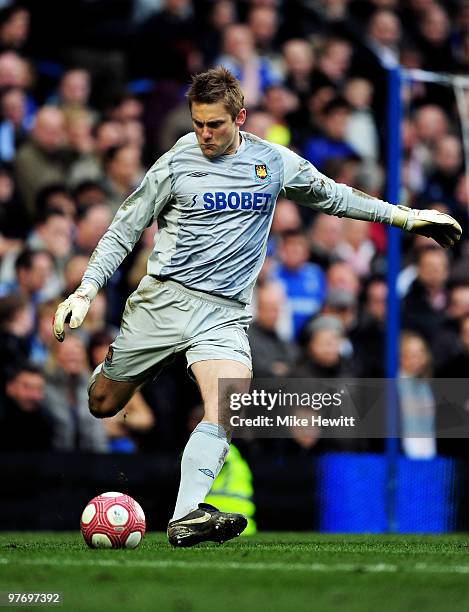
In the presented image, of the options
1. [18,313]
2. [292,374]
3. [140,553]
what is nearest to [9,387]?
[18,313]

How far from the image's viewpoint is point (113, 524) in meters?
6.12

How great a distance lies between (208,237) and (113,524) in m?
1.42

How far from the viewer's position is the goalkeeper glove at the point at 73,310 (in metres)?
5.98

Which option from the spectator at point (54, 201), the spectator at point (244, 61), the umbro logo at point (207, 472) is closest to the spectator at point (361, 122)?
the spectator at point (244, 61)

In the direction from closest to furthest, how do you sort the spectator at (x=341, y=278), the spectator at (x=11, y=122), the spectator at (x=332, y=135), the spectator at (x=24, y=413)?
1. the spectator at (x=24, y=413)
2. the spectator at (x=11, y=122)
3. the spectator at (x=341, y=278)
4. the spectator at (x=332, y=135)

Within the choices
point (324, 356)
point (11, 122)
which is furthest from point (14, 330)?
point (324, 356)

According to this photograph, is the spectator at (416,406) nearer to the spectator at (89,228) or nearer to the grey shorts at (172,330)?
the spectator at (89,228)

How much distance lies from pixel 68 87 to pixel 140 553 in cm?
584

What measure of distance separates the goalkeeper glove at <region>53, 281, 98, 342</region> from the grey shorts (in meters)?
0.41

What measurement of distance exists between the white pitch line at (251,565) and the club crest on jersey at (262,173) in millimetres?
2033

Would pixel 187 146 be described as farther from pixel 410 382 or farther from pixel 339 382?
pixel 410 382

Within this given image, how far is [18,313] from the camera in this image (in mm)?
9344

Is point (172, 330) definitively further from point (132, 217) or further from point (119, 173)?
point (119, 173)

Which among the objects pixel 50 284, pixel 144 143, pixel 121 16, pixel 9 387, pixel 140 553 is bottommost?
pixel 140 553
